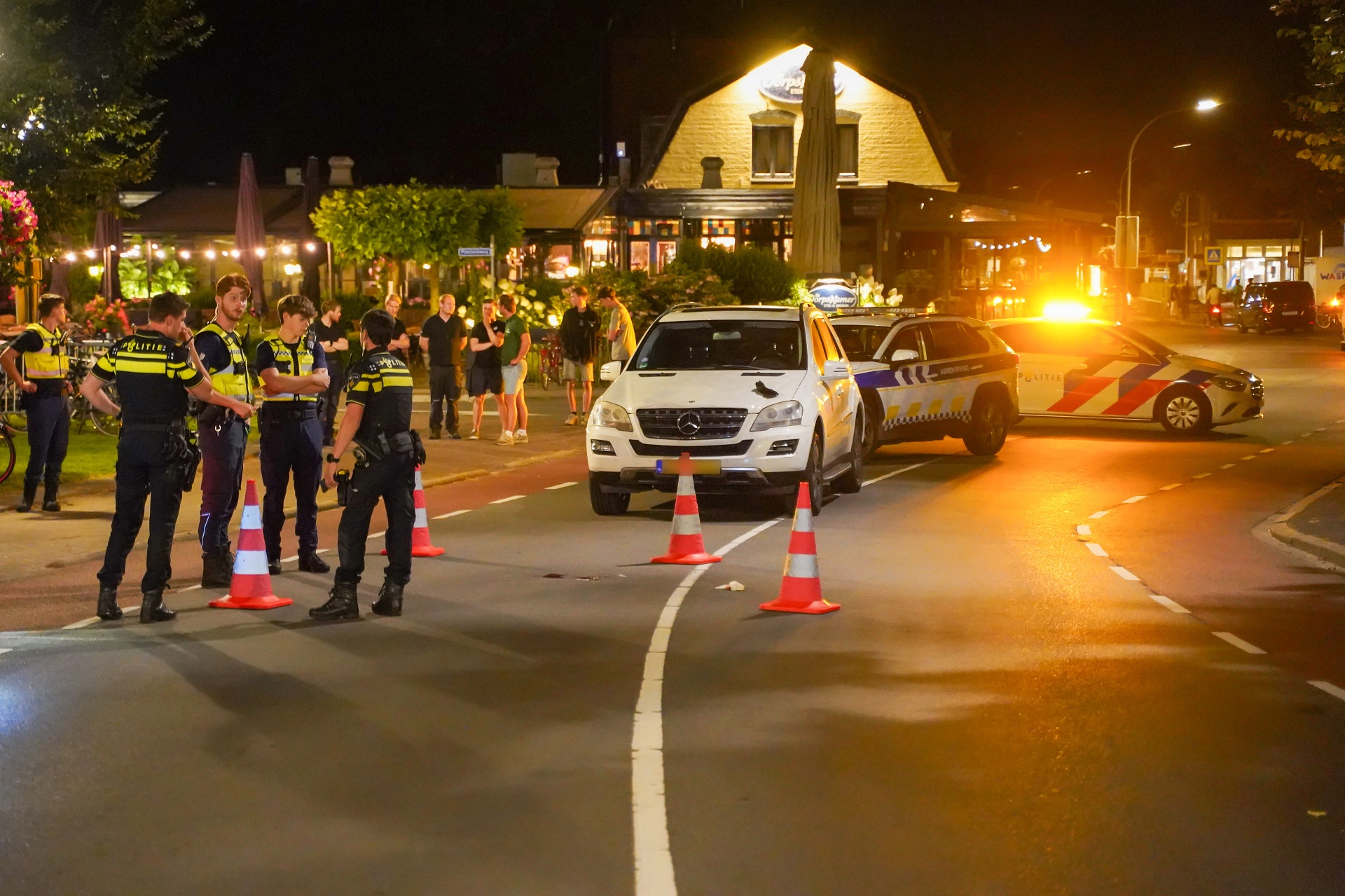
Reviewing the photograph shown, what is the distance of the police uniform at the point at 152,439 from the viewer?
996 centimetres

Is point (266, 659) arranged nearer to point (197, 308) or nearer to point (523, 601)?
point (523, 601)

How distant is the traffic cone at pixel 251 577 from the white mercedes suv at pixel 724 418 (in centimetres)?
469

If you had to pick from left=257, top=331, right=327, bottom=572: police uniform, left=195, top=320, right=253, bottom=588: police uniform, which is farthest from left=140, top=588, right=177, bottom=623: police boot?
left=257, top=331, right=327, bottom=572: police uniform

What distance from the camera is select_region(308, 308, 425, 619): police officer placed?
399 inches

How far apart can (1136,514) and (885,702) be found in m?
8.46

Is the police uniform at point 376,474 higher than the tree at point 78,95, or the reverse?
the tree at point 78,95

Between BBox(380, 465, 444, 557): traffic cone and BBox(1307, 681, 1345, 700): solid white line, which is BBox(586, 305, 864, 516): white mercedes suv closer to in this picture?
BBox(380, 465, 444, 557): traffic cone

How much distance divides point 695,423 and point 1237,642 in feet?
19.7

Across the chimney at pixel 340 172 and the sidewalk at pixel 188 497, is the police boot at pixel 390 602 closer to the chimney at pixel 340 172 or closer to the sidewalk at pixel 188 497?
the sidewalk at pixel 188 497

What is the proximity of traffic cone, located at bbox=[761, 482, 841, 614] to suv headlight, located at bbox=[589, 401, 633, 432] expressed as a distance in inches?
177

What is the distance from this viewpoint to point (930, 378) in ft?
65.9

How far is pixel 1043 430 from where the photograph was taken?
81.3 ft

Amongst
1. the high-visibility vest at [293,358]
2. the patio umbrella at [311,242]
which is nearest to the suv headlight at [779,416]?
the high-visibility vest at [293,358]

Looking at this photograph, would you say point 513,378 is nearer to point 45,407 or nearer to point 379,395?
point 45,407
